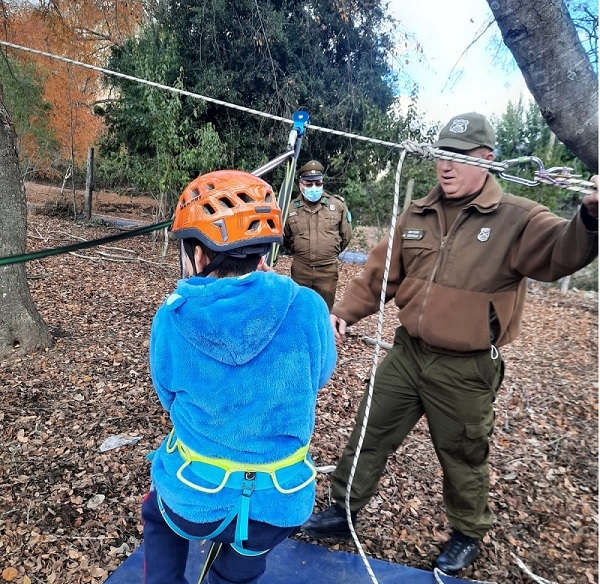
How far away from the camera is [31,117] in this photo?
13375 millimetres

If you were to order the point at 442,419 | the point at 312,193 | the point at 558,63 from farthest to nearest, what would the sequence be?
the point at 312,193 → the point at 442,419 → the point at 558,63

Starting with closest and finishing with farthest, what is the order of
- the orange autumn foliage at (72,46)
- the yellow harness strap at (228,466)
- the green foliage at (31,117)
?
1. the yellow harness strap at (228,466)
2. the orange autumn foliage at (72,46)
3. the green foliage at (31,117)

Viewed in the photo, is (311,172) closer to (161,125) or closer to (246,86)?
(161,125)

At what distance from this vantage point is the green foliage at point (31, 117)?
39.9ft

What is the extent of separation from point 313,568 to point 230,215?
1.82m

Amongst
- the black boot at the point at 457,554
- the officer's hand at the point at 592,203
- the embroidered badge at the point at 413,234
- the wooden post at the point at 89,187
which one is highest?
the officer's hand at the point at 592,203

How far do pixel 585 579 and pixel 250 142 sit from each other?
9048mm

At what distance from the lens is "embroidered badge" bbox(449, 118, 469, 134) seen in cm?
206

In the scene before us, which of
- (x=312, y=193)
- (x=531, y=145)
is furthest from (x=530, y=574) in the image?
(x=531, y=145)

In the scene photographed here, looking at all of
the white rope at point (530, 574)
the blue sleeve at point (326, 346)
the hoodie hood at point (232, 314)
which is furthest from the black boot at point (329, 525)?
the hoodie hood at point (232, 314)

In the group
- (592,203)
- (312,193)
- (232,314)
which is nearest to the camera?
(232,314)

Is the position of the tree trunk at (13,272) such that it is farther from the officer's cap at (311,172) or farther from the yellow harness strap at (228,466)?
the yellow harness strap at (228,466)

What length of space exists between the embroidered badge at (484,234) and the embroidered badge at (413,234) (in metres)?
0.26

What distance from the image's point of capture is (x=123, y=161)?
9625mm
